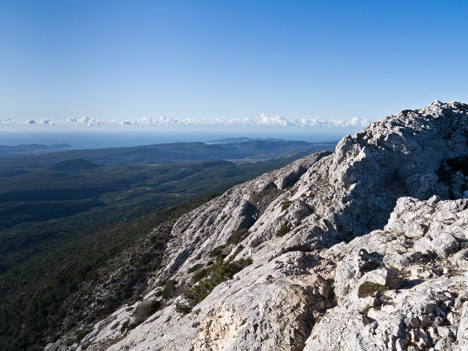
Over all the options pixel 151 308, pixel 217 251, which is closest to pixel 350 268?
pixel 151 308

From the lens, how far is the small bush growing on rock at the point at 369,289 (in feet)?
54.1

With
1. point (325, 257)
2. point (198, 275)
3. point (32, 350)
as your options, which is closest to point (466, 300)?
point (325, 257)

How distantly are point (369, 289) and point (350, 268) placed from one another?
323 centimetres

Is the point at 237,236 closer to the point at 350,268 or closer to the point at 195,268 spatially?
the point at 195,268

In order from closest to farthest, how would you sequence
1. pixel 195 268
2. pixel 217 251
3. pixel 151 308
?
pixel 151 308, pixel 195 268, pixel 217 251

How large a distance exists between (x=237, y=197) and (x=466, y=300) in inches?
2517

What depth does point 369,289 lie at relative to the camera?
660 inches

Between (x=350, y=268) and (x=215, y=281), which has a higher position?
(x=350, y=268)

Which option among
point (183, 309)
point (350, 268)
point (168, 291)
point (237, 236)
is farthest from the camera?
point (237, 236)

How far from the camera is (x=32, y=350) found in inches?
2474

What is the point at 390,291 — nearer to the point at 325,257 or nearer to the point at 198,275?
the point at 325,257

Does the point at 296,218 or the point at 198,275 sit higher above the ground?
the point at 296,218

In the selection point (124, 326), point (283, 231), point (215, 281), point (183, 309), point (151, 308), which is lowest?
point (124, 326)

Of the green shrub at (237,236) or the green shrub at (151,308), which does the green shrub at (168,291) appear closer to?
the green shrub at (151,308)
